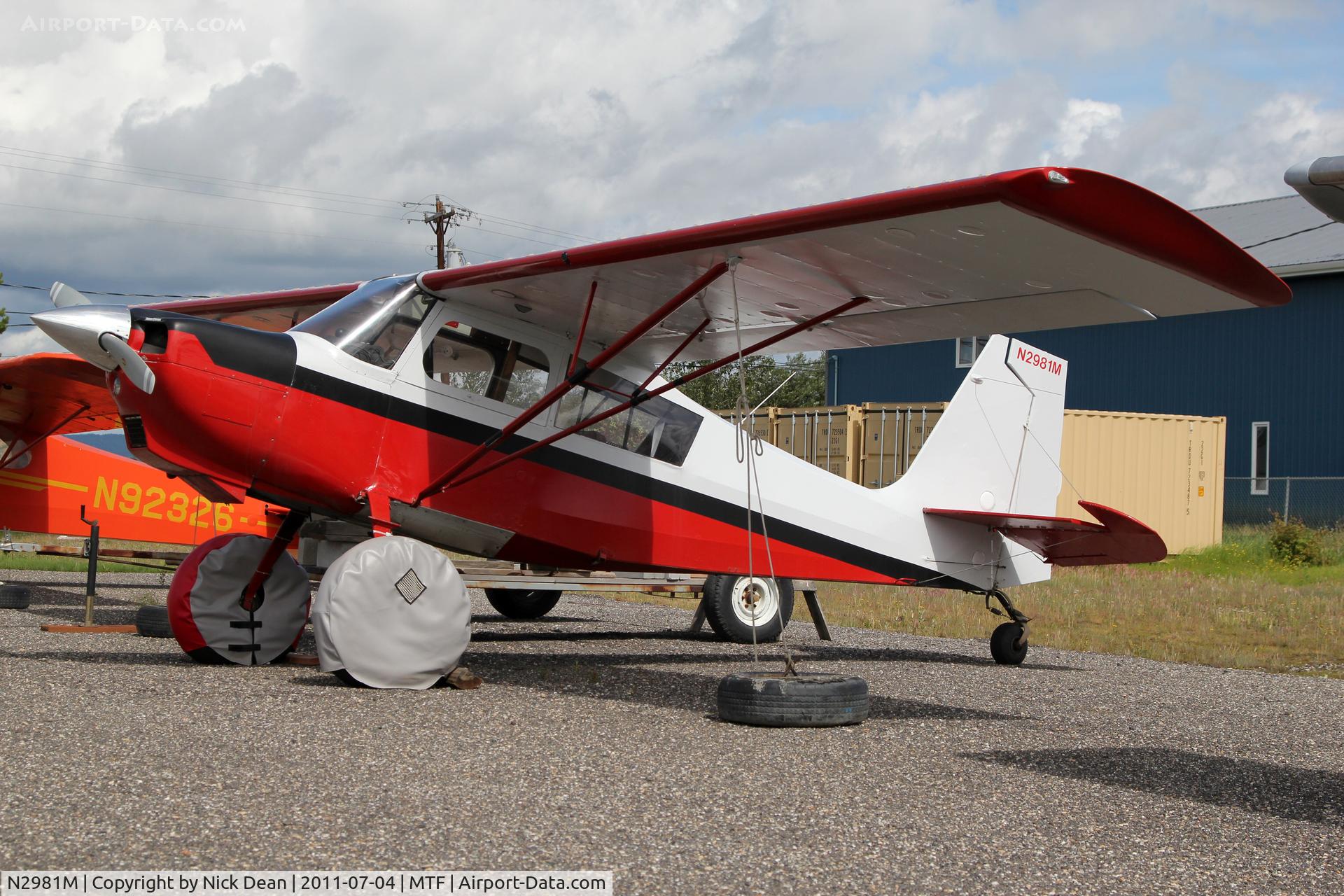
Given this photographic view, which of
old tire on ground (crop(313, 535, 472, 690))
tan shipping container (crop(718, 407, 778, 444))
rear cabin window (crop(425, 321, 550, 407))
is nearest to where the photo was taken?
old tire on ground (crop(313, 535, 472, 690))

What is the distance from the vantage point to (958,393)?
37.0ft

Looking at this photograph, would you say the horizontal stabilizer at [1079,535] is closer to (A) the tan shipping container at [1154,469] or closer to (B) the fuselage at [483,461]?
(B) the fuselage at [483,461]

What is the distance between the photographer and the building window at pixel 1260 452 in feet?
94.2

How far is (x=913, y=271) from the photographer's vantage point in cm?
711

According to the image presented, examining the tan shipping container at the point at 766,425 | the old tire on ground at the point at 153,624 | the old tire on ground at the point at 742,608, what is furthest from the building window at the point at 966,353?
the old tire on ground at the point at 153,624

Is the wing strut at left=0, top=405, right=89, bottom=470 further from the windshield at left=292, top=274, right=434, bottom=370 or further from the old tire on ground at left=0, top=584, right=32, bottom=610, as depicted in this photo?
the windshield at left=292, top=274, right=434, bottom=370

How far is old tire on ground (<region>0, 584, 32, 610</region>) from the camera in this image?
1238cm

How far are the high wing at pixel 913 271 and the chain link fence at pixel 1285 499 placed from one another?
797 inches

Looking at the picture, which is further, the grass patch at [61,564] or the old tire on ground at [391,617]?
the grass patch at [61,564]

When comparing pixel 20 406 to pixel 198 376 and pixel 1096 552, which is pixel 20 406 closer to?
pixel 198 376

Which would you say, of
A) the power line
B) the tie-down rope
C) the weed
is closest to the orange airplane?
the tie-down rope

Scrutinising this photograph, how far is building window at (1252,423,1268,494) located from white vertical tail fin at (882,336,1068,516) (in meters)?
20.3

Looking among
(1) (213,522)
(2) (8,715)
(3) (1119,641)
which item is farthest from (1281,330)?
(2) (8,715)

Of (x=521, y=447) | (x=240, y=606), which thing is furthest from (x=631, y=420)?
(x=240, y=606)
